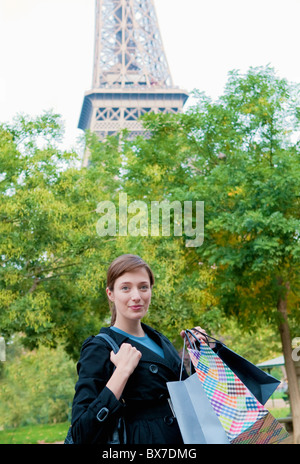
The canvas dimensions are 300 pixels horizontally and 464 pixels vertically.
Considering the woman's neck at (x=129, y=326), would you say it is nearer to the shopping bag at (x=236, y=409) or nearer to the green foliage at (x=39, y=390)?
the shopping bag at (x=236, y=409)

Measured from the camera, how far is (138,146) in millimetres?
14750

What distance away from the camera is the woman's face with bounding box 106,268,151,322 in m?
2.22

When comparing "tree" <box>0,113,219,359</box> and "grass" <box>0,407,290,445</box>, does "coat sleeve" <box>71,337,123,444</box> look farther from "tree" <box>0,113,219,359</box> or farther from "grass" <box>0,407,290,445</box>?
"grass" <box>0,407,290,445</box>

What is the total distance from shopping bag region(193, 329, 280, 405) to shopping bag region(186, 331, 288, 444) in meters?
0.20

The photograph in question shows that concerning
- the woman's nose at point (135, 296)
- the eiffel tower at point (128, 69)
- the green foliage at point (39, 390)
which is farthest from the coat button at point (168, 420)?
the eiffel tower at point (128, 69)

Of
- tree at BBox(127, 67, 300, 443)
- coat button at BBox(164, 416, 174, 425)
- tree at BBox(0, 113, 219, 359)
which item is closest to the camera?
coat button at BBox(164, 416, 174, 425)

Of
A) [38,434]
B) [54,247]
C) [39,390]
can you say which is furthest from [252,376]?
[38,434]

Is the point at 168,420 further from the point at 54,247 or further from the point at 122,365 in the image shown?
the point at 54,247

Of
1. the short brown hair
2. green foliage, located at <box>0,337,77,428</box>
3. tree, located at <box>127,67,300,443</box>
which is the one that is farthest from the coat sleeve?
green foliage, located at <box>0,337,77,428</box>

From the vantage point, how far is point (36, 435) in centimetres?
2192

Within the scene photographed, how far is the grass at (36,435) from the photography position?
65.6 ft

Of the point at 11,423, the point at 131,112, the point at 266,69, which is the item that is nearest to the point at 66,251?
the point at 266,69

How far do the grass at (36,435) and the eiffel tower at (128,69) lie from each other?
2585 cm
